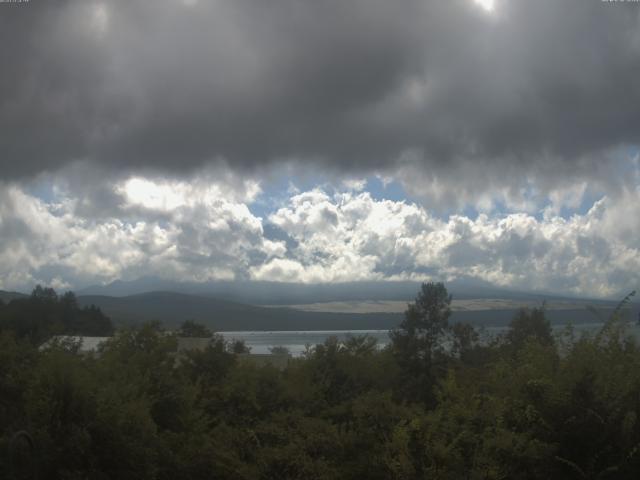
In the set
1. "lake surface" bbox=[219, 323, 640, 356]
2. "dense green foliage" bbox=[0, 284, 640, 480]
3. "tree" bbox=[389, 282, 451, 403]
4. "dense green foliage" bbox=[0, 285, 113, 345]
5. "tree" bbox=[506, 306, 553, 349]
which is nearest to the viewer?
"dense green foliage" bbox=[0, 284, 640, 480]

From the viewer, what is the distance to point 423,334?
127 ft

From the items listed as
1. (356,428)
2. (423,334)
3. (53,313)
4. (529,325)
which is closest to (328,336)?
(356,428)

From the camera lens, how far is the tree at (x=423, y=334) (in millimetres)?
33375

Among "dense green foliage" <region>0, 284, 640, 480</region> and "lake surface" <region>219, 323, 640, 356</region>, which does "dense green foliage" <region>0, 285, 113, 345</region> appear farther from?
"dense green foliage" <region>0, 284, 640, 480</region>

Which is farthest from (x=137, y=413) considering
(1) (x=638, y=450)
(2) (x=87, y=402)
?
(1) (x=638, y=450)

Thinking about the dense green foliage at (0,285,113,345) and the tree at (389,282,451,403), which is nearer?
the tree at (389,282,451,403)

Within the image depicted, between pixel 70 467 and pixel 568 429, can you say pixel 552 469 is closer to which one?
pixel 568 429

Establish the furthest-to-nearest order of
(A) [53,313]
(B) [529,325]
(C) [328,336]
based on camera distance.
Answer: (A) [53,313], (B) [529,325], (C) [328,336]

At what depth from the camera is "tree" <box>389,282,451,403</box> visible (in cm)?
3338

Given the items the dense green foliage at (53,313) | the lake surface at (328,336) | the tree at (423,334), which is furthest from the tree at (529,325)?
the dense green foliage at (53,313)

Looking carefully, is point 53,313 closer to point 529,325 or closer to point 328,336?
point 529,325

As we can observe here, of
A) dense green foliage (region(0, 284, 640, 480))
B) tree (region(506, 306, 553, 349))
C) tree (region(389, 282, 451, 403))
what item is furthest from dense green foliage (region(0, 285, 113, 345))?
dense green foliage (region(0, 284, 640, 480))

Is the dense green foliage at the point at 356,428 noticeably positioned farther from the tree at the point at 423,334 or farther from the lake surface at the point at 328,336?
the tree at the point at 423,334

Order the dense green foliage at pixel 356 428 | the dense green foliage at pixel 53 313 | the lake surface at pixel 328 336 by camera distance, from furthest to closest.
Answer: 1. the dense green foliage at pixel 53 313
2. the lake surface at pixel 328 336
3. the dense green foliage at pixel 356 428
